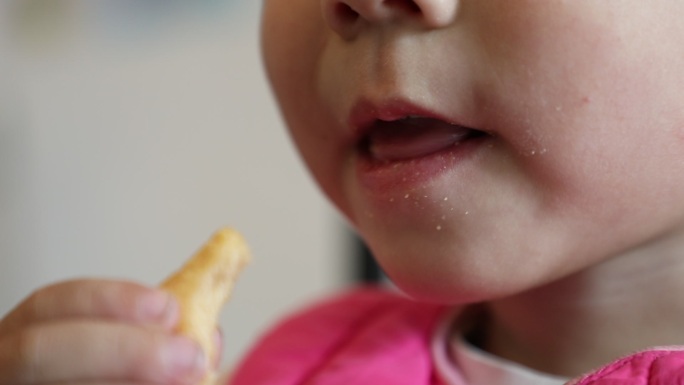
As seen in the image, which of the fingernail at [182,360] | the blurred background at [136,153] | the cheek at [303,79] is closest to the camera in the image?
the fingernail at [182,360]

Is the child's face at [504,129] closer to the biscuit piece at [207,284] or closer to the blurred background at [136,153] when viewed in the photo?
the biscuit piece at [207,284]

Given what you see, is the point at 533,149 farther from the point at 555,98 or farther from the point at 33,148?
the point at 33,148

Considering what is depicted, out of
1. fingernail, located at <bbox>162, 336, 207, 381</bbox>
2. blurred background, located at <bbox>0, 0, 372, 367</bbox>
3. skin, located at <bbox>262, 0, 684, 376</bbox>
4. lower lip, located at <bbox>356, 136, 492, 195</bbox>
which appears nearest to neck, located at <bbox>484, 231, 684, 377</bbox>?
skin, located at <bbox>262, 0, 684, 376</bbox>

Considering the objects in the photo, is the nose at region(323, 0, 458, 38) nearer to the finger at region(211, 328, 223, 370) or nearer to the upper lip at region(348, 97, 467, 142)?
the upper lip at region(348, 97, 467, 142)

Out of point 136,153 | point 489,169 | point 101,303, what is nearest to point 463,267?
point 489,169

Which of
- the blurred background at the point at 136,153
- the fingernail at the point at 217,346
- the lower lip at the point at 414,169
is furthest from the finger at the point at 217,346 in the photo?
the blurred background at the point at 136,153

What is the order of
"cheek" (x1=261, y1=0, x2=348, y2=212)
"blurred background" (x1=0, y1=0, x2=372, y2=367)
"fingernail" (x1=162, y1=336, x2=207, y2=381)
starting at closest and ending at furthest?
"fingernail" (x1=162, y1=336, x2=207, y2=381) → "cheek" (x1=261, y1=0, x2=348, y2=212) → "blurred background" (x1=0, y1=0, x2=372, y2=367)

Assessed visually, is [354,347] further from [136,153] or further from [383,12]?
[136,153]

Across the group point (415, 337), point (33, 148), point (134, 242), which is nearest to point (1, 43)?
point (33, 148)
